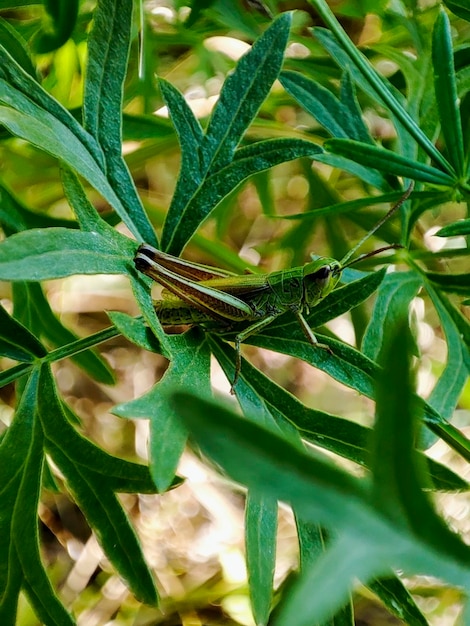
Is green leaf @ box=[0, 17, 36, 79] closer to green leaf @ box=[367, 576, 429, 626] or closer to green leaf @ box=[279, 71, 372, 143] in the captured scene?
green leaf @ box=[279, 71, 372, 143]

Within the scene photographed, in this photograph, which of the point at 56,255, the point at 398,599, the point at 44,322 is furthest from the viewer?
the point at 44,322

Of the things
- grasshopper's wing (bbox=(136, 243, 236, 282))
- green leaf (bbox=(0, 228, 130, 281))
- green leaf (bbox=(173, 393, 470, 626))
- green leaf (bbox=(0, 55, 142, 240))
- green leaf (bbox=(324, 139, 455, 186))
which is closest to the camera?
green leaf (bbox=(173, 393, 470, 626))

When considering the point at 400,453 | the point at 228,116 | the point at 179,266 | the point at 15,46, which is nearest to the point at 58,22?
the point at 15,46

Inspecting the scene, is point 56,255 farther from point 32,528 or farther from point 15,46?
point 15,46

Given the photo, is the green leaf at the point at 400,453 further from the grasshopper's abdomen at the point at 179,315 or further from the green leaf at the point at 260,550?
the grasshopper's abdomen at the point at 179,315

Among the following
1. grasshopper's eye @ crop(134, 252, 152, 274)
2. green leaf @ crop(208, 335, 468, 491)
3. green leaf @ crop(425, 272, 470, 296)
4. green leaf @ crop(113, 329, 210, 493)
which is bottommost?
green leaf @ crop(208, 335, 468, 491)

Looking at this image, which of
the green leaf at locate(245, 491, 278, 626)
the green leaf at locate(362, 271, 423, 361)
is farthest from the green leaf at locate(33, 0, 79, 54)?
the green leaf at locate(245, 491, 278, 626)
